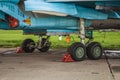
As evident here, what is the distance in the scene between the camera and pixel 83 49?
14.1 m

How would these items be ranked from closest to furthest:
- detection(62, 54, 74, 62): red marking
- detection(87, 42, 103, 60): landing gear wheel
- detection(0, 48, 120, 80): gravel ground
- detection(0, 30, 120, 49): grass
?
detection(0, 48, 120, 80): gravel ground < detection(62, 54, 74, 62): red marking < detection(87, 42, 103, 60): landing gear wheel < detection(0, 30, 120, 49): grass

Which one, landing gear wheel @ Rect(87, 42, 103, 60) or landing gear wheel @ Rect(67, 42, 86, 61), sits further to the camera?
landing gear wheel @ Rect(87, 42, 103, 60)

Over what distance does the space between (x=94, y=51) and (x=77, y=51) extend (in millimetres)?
857

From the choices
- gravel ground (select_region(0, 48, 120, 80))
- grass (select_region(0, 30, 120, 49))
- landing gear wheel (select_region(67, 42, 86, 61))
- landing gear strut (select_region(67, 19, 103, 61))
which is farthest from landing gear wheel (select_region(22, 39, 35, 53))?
gravel ground (select_region(0, 48, 120, 80))

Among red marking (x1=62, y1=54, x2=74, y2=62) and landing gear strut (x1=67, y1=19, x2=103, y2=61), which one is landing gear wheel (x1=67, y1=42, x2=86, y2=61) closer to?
landing gear strut (x1=67, y1=19, x2=103, y2=61)

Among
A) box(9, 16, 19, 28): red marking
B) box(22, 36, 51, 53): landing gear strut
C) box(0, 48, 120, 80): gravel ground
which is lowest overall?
box(0, 48, 120, 80): gravel ground

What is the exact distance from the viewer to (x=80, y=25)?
14719mm

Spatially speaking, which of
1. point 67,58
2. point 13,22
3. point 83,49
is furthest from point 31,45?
point 67,58

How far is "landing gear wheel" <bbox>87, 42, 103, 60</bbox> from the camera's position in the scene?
1438 cm

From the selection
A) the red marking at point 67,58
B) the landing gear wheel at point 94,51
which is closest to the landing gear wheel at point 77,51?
the red marking at point 67,58

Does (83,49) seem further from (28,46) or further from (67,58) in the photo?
(28,46)

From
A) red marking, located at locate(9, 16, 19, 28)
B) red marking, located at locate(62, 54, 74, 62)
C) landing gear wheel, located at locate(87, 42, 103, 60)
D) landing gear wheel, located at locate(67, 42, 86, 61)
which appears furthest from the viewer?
red marking, located at locate(9, 16, 19, 28)

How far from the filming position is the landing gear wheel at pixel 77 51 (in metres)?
13.8

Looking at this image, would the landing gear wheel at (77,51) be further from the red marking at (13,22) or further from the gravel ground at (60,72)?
the red marking at (13,22)
